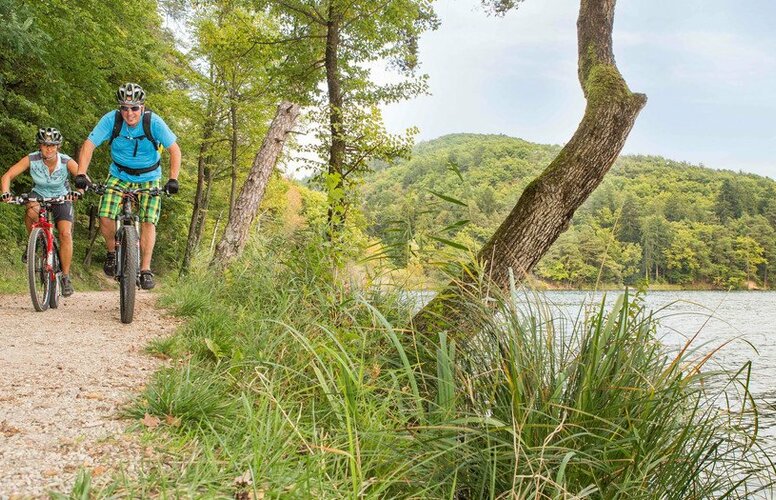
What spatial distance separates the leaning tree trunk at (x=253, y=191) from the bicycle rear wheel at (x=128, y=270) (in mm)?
3510

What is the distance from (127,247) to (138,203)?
23.1 inches

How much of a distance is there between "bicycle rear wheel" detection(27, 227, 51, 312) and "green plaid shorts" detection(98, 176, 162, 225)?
3.81ft

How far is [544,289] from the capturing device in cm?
301

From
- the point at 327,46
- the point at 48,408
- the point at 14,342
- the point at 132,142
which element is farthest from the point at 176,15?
the point at 48,408

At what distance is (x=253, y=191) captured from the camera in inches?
381

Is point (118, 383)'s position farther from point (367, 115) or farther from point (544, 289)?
point (367, 115)

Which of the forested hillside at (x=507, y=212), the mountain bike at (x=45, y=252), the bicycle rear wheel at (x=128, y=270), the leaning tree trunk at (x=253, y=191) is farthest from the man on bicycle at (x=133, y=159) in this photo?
the leaning tree trunk at (x=253, y=191)

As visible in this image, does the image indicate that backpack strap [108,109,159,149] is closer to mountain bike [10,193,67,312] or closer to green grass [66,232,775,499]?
mountain bike [10,193,67,312]

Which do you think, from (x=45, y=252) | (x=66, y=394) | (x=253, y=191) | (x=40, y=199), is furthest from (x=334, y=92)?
(x=66, y=394)

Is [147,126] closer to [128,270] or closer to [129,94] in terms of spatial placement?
[129,94]

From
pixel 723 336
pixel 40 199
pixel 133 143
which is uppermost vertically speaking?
pixel 133 143

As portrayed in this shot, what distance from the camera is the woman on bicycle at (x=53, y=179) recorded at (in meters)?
5.80

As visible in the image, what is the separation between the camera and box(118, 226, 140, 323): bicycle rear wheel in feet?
15.4

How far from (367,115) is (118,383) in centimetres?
614
